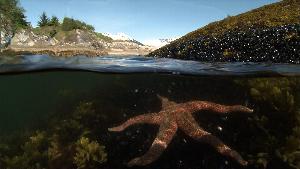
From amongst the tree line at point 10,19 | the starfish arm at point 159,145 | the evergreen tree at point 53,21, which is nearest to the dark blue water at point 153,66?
the starfish arm at point 159,145

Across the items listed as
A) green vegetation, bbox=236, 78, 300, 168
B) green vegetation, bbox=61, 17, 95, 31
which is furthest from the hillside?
green vegetation, bbox=61, 17, 95, 31

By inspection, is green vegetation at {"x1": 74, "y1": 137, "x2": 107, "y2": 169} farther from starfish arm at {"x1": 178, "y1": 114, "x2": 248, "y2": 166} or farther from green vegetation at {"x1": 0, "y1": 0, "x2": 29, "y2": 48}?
green vegetation at {"x1": 0, "y1": 0, "x2": 29, "y2": 48}

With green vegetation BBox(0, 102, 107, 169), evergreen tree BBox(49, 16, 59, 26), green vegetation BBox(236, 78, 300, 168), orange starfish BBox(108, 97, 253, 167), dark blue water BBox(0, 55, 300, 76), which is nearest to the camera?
orange starfish BBox(108, 97, 253, 167)

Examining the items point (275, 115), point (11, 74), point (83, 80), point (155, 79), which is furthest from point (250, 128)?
point (11, 74)

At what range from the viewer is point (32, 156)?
33.9 feet

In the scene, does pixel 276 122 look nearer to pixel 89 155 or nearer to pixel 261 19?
pixel 261 19

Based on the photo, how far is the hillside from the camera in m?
9.59

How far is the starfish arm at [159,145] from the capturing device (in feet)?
24.7

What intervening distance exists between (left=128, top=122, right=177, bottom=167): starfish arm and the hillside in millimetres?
3390

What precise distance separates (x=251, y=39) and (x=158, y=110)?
129 inches

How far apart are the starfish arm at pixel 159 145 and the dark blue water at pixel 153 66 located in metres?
3.51

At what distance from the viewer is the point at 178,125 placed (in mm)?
8297

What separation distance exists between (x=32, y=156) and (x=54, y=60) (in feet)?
16.6

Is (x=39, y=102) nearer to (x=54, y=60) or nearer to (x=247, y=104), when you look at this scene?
(x=54, y=60)
